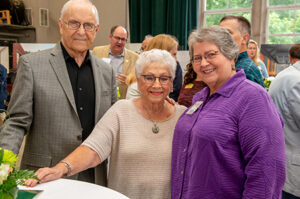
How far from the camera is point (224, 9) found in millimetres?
6270

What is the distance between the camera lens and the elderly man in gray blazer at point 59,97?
57.3 inches

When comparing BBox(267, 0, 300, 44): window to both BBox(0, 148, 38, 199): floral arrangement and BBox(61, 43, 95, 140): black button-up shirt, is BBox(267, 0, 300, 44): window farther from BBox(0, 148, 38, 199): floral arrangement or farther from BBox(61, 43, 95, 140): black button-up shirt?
BBox(0, 148, 38, 199): floral arrangement

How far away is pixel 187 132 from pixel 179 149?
0.11 meters

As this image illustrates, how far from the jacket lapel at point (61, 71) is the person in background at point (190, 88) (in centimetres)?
83

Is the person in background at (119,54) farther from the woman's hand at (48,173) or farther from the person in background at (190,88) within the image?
the woman's hand at (48,173)

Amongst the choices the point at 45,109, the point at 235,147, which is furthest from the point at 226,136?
the point at 45,109

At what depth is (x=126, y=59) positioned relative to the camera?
401cm

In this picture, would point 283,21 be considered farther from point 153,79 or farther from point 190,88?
point 153,79

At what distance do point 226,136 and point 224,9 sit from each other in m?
5.64

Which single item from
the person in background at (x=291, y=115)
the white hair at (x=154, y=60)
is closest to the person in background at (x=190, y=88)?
the white hair at (x=154, y=60)

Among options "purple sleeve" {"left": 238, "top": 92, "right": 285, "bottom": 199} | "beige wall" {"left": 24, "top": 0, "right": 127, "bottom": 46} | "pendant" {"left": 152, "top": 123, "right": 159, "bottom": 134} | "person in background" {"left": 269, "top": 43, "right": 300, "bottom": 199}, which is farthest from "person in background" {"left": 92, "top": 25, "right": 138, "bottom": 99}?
"beige wall" {"left": 24, "top": 0, "right": 127, "bottom": 46}

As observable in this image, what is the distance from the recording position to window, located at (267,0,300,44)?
18.5 ft

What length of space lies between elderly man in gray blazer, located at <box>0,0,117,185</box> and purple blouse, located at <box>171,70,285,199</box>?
23.1 inches

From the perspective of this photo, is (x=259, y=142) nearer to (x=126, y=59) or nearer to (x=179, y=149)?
(x=179, y=149)
